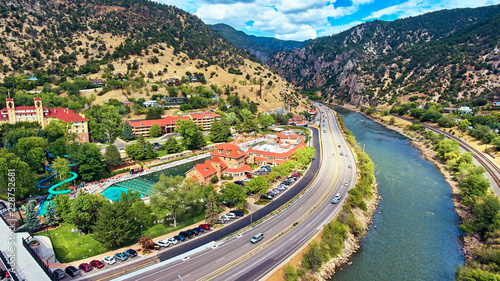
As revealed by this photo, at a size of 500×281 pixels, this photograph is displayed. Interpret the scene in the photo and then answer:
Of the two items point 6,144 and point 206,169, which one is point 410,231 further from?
point 6,144

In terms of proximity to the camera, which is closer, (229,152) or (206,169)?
(206,169)

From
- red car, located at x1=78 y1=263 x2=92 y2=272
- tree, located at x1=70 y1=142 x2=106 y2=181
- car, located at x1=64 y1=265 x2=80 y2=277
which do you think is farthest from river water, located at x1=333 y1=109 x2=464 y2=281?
tree, located at x1=70 y1=142 x2=106 y2=181

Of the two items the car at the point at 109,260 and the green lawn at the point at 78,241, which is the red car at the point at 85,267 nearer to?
the car at the point at 109,260

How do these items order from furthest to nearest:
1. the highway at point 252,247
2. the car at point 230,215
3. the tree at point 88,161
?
the tree at point 88,161 → the car at point 230,215 → the highway at point 252,247

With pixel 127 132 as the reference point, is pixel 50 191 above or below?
below

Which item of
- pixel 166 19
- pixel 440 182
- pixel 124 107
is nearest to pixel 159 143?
pixel 124 107

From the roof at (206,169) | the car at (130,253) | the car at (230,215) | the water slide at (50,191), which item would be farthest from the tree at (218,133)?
the car at (130,253)

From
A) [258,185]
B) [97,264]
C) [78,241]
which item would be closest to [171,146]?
[258,185]
